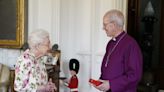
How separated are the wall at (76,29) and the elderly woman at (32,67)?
1.54m

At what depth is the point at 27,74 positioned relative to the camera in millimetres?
2506

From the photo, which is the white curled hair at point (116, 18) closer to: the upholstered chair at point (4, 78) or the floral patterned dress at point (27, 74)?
the floral patterned dress at point (27, 74)

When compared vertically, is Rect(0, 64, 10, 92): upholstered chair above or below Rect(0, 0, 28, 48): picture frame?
below

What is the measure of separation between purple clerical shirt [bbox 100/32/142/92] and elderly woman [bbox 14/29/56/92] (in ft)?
1.67

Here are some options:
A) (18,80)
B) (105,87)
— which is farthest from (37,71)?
(105,87)

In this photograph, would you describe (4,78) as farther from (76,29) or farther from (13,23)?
(76,29)

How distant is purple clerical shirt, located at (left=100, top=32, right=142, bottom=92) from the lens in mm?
2557

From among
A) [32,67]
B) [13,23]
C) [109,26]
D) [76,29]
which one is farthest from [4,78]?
[109,26]

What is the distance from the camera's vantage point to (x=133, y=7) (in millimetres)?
5852

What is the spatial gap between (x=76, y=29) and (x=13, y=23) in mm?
783

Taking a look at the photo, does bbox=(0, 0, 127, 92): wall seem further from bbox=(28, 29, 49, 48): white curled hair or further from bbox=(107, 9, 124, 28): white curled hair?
bbox=(28, 29, 49, 48): white curled hair

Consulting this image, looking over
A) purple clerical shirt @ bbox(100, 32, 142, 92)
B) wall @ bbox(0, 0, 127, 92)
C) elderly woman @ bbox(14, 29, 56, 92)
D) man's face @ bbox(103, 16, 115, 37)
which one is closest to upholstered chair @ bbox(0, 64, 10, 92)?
wall @ bbox(0, 0, 127, 92)

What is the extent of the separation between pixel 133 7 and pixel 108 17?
131 inches

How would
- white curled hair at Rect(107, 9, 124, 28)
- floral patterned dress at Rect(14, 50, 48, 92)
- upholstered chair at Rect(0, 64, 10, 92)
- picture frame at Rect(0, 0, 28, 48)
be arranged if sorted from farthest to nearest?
picture frame at Rect(0, 0, 28, 48)
upholstered chair at Rect(0, 64, 10, 92)
white curled hair at Rect(107, 9, 124, 28)
floral patterned dress at Rect(14, 50, 48, 92)
